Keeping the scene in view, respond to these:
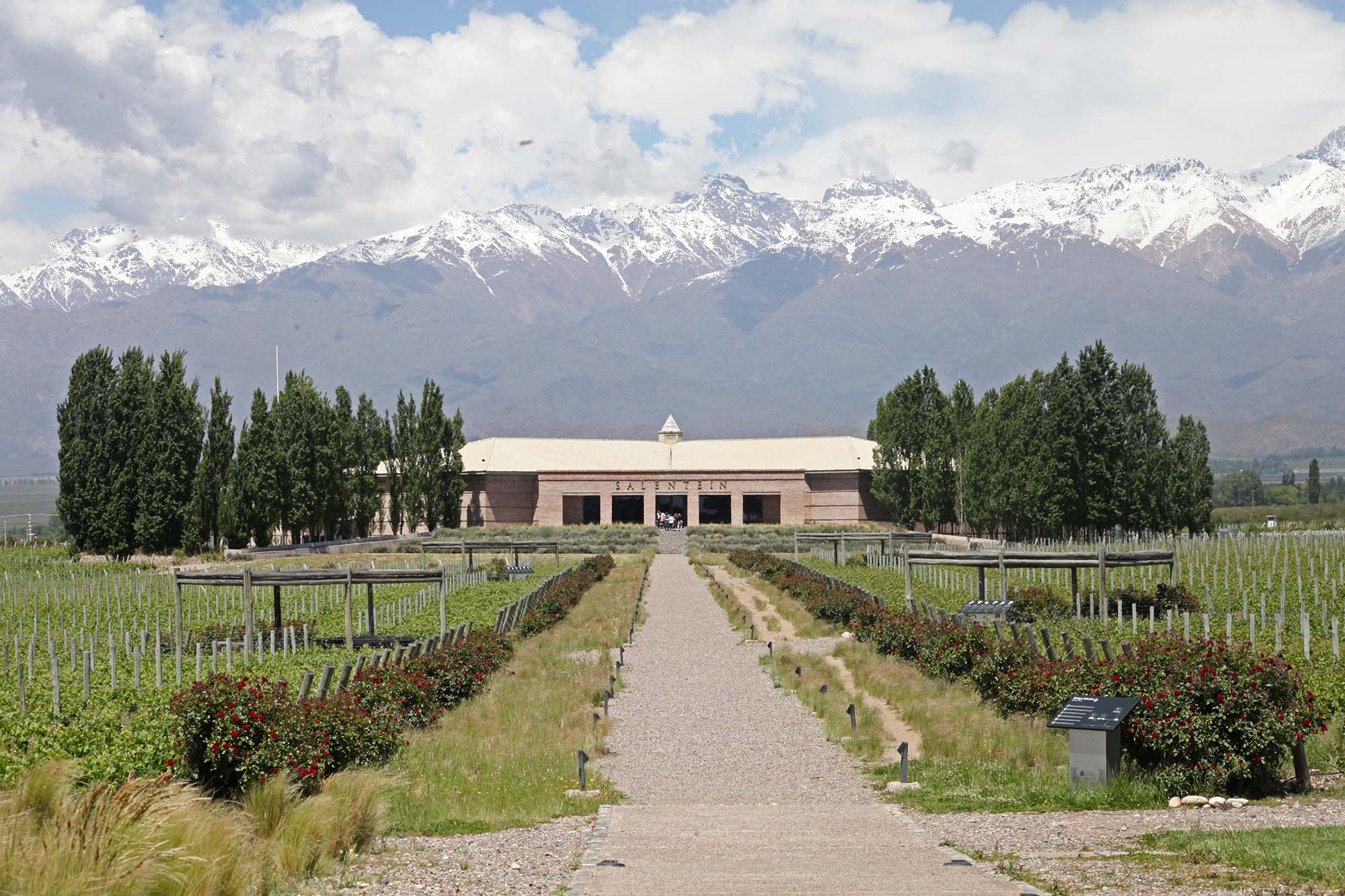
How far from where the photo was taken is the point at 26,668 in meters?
25.0

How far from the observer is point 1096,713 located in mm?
14188

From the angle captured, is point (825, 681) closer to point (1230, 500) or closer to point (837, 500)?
point (837, 500)

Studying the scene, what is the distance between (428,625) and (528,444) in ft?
191

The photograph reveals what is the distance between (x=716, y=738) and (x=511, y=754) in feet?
9.59

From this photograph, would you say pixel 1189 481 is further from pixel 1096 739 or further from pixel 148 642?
pixel 1096 739

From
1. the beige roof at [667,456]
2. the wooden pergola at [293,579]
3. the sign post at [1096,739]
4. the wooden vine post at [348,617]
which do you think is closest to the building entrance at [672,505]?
the beige roof at [667,456]

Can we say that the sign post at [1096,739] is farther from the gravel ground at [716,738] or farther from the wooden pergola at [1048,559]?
the wooden pergola at [1048,559]

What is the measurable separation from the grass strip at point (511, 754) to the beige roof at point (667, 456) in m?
58.4

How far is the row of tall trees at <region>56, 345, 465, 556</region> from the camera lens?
5781 centimetres

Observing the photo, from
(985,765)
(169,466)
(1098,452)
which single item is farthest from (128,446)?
(985,765)

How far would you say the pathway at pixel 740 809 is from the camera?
10.2 metres

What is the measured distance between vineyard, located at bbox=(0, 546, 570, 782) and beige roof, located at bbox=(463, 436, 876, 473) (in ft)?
106

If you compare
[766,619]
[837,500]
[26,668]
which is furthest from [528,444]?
[26,668]

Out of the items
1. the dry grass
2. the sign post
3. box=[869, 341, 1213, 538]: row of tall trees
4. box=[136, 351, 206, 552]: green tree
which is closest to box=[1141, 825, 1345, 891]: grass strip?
the sign post
